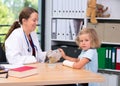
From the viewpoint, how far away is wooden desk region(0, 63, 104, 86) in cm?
166

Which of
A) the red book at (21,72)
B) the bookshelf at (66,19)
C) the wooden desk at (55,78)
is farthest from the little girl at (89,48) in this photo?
the bookshelf at (66,19)

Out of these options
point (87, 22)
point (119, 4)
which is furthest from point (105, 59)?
point (119, 4)

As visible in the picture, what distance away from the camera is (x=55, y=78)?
1.76 metres

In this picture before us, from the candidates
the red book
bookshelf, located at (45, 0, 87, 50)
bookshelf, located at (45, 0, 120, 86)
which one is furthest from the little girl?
bookshelf, located at (45, 0, 87, 50)

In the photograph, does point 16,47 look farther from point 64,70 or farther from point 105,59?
point 105,59

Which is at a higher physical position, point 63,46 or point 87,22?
point 87,22

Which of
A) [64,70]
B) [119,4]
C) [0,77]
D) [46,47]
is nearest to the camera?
[0,77]

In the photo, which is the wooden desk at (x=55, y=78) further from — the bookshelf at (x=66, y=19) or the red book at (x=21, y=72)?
the bookshelf at (x=66, y=19)

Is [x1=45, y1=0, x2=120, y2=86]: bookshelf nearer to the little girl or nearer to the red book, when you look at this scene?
the little girl

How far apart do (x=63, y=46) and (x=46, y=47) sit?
37 cm

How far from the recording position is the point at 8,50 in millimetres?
2389

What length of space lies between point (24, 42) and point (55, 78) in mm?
836

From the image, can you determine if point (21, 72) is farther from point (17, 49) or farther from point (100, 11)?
point (100, 11)

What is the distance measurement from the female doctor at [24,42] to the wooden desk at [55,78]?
14.8 inches
